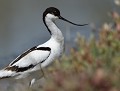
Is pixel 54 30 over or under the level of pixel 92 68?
over

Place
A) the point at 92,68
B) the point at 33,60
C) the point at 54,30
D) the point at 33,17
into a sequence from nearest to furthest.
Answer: the point at 92,68
the point at 33,60
the point at 54,30
the point at 33,17

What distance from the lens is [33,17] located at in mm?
16078

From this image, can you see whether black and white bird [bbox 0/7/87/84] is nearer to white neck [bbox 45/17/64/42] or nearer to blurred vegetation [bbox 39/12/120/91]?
white neck [bbox 45/17/64/42]

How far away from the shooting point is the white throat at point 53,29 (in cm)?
807

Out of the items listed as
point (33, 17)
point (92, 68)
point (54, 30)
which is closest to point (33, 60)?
point (54, 30)

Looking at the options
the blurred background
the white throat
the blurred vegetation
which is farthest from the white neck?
the blurred vegetation

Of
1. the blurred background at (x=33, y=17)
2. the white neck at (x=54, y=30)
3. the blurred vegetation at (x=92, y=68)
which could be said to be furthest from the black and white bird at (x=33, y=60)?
the blurred background at (x=33, y=17)

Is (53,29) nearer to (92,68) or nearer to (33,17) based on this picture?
(92,68)

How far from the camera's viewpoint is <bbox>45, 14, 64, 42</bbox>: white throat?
8.07m

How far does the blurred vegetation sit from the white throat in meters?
3.62

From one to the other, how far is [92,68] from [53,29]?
14.7 ft

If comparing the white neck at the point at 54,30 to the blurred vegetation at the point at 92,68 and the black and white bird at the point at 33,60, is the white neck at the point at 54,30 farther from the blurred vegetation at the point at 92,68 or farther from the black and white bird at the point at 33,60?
the blurred vegetation at the point at 92,68

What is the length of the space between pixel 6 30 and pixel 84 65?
11289 mm

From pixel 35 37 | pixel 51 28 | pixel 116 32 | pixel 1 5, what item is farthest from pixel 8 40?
pixel 116 32
